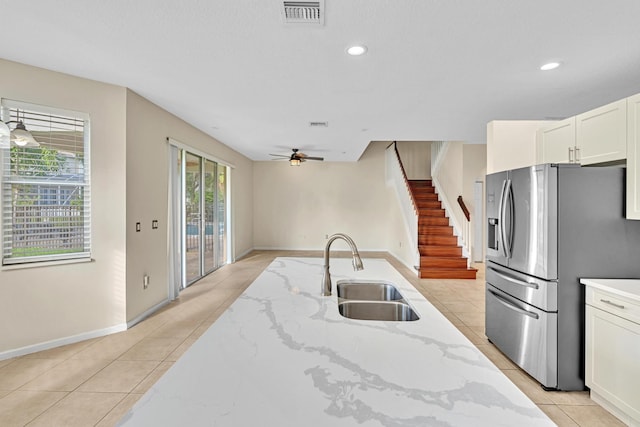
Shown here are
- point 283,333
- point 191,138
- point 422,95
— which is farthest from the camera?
point 191,138

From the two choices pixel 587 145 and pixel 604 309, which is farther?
pixel 587 145

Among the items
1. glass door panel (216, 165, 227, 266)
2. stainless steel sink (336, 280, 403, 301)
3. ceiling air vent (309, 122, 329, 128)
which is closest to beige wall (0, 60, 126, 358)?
ceiling air vent (309, 122, 329, 128)

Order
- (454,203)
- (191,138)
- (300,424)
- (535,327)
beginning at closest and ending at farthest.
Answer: (300,424), (535,327), (191,138), (454,203)

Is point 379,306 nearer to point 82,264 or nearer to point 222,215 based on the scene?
point 82,264

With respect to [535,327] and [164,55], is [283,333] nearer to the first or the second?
[535,327]

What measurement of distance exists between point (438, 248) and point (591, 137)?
369 centimetres

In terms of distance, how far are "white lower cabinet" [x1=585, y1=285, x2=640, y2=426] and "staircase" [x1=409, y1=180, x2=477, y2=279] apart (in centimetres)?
341

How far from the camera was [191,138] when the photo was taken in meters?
5.00

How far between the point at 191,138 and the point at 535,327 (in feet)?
16.2

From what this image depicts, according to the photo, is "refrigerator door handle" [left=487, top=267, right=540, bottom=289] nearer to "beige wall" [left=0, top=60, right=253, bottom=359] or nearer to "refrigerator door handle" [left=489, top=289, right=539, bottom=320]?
"refrigerator door handle" [left=489, top=289, right=539, bottom=320]

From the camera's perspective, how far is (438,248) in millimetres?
6047

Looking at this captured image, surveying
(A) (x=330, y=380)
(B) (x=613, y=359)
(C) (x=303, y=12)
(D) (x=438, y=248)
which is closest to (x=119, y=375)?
(A) (x=330, y=380)

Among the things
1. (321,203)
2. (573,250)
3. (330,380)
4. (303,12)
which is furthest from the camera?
(321,203)

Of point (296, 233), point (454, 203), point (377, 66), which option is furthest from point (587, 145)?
point (296, 233)
